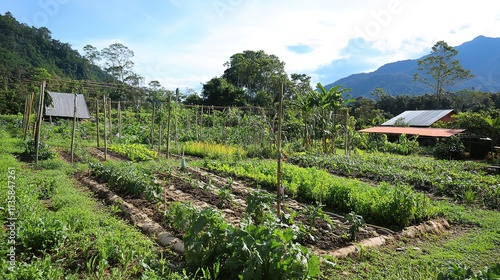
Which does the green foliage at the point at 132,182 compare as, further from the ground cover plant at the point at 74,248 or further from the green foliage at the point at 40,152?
the green foliage at the point at 40,152

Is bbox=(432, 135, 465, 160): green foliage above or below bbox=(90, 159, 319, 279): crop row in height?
above

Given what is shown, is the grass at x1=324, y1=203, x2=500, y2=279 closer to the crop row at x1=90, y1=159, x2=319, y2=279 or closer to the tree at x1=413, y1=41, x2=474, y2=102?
the crop row at x1=90, y1=159, x2=319, y2=279

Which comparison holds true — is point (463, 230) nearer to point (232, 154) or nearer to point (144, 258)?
point (144, 258)

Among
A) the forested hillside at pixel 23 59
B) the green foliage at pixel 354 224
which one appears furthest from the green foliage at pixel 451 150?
the forested hillside at pixel 23 59

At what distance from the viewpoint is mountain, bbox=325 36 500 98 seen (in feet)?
376

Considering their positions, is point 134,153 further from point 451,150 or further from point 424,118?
point 424,118

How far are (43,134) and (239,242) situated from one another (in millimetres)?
17999

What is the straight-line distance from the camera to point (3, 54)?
35781mm

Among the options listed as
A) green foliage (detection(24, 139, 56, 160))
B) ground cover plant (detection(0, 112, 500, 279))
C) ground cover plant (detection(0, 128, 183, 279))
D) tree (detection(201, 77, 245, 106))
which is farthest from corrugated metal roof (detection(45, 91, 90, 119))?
ground cover plant (detection(0, 128, 183, 279))

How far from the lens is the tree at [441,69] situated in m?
43.4

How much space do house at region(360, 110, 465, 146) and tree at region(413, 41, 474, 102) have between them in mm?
15659

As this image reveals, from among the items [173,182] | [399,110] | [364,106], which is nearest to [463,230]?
[173,182]

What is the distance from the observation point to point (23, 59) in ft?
125

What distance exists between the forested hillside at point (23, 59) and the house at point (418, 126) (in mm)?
29569
